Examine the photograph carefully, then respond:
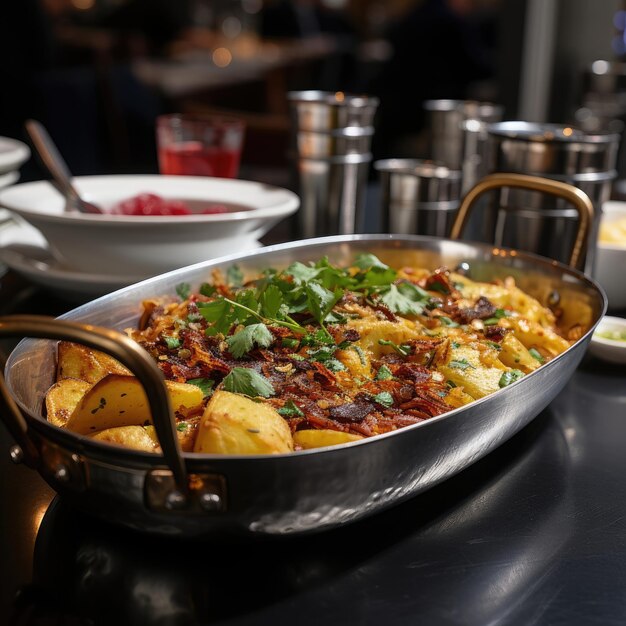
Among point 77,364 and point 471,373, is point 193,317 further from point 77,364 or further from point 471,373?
point 471,373

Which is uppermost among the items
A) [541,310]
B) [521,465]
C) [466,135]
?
[466,135]

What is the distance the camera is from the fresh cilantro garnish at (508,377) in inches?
41.6

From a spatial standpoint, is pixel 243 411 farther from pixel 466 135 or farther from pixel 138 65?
pixel 138 65

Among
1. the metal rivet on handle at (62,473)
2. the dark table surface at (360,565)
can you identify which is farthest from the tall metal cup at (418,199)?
the metal rivet on handle at (62,473)

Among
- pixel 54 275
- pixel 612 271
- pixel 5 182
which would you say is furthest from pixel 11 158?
pixel 612 271

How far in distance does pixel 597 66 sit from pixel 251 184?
2.19 m

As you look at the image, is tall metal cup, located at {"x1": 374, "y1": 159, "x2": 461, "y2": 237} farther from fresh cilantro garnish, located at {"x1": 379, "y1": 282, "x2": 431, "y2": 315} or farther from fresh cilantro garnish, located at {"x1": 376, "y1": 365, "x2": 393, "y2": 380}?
fresh cilantro garnish, located at {"x1": 376, "y1": 365, "x2": 393, "y2": 380}

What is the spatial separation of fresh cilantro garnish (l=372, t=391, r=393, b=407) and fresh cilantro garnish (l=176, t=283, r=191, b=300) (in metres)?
0.45

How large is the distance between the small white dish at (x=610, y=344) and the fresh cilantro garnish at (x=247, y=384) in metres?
0.63

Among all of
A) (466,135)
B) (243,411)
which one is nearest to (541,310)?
(243,411)

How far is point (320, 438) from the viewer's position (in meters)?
0.87

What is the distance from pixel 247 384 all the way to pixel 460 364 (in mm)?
285

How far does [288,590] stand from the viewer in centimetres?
81

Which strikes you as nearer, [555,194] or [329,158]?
[555,194]
